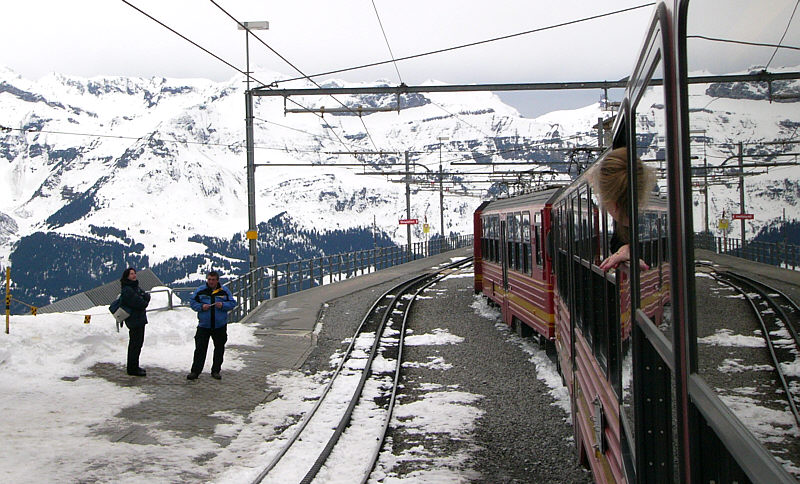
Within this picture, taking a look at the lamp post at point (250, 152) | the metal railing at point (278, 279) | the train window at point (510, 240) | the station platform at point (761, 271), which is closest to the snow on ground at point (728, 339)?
the station platform at point (761, 271)

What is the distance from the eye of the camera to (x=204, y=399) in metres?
9.80

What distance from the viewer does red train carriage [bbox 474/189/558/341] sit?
37.2ft

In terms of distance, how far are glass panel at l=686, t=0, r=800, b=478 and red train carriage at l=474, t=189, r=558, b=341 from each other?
9.24 m

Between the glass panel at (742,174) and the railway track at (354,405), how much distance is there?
5.22 m

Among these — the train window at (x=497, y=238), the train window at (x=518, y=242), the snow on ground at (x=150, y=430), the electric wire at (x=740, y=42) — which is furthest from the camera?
the train window at (x=497, y=238)

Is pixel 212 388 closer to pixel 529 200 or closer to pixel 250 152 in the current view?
pixel 529 200

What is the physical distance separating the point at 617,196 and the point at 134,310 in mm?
8733

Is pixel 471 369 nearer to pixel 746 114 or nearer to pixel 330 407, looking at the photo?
pixel 330 407

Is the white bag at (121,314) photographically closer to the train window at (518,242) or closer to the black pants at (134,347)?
the black pants at (134,347)

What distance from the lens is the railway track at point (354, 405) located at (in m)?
6.95

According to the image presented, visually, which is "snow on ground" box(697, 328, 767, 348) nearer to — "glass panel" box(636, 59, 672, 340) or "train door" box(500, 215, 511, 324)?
"glass panel" box(636, 59, 672, 340)

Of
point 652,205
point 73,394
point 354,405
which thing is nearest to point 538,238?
point 354,405

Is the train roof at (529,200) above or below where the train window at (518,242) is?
above

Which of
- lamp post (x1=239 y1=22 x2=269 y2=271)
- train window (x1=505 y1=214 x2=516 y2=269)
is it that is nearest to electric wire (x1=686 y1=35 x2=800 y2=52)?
train window (x1=505 y1=214 x2=516 y2=269)
